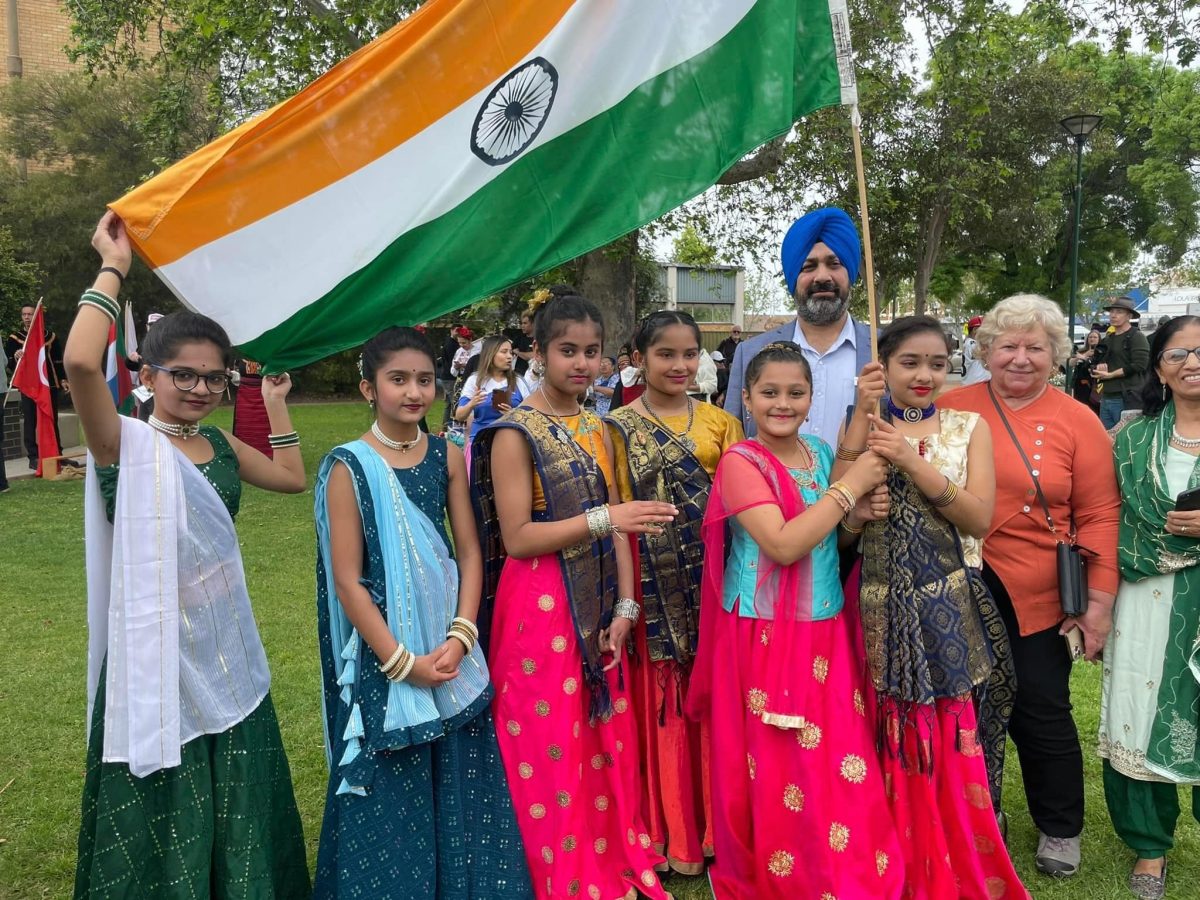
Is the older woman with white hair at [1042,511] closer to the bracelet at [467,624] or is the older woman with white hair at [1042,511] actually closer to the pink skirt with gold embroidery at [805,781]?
the pink skirt with gold embroidery at [805,781]

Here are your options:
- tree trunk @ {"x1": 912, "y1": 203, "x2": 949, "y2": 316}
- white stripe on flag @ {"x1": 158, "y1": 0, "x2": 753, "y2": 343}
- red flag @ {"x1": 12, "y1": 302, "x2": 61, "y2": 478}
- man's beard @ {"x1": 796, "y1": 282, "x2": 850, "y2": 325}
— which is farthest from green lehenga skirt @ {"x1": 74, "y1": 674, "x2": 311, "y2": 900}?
tree trunk @ {"x1": 912, "y1": 203, "x2": 949, "y2": 316}

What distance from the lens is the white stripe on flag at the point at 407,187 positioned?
2.55m

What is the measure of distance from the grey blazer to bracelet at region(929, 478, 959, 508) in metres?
0.82

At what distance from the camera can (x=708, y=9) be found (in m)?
2.97

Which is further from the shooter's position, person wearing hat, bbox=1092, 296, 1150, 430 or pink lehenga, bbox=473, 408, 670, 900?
person wearing hat, bbox=1092, 296, 1150, 430

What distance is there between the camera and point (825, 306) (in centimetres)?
336

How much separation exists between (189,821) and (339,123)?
6.65 feet

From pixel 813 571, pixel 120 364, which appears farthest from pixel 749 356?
pixel 120 364

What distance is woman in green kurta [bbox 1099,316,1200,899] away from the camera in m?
2.89

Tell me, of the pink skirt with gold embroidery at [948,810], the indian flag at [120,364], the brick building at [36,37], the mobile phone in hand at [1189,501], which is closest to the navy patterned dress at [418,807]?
the pink skirt with gold embroidery at [948,810]

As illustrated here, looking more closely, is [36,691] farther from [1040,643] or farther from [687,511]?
[1040,643]

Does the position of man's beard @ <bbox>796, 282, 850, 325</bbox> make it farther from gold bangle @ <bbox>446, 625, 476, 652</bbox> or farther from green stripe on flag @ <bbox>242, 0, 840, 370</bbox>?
gold bangle @ <bbox>446, 625, 476, 652</bbox>

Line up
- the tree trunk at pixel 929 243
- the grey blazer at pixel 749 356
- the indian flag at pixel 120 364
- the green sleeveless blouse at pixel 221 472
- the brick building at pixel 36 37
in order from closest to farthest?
the green sleeveless blouse at pixel 221 472, the grey blazer at pixel 749 356, the indian flag at pixel 120 364, the tree trunk at pixel 929 243, the brick building at pixel 36 37

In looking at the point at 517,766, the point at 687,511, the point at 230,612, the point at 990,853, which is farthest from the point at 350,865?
the point at 990,853
